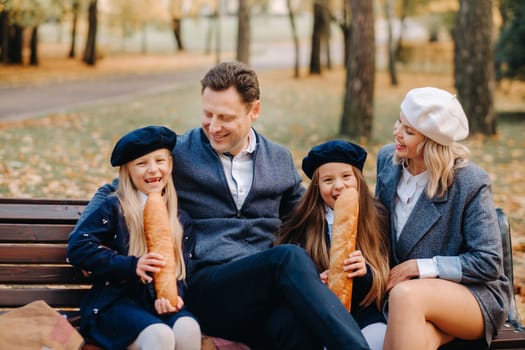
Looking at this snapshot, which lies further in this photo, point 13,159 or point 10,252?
point 13,159

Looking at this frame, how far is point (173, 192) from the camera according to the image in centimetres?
369

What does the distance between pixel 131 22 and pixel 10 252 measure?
37830mm

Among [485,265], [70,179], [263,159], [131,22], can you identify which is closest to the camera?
[485,265]

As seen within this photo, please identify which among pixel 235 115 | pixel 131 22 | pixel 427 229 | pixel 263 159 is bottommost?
pixel 427 229

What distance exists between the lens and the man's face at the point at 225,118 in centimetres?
377

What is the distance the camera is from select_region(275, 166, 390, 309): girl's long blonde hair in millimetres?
3611

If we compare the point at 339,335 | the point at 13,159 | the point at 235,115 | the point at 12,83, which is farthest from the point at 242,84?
the point at 12,83

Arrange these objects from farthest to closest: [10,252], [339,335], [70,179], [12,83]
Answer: [12,83] → [70,179] → [10,252] → [339,335]

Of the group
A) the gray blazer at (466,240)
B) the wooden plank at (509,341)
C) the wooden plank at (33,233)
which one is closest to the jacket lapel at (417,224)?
the gray blazer at (466,240)

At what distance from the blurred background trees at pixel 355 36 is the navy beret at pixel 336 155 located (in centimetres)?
523

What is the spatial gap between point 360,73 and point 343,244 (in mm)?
9350

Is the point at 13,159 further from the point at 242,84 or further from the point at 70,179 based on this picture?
the point at 242,84

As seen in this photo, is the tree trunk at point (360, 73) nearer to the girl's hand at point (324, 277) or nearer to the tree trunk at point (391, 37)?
the girl's hand at point (324, 277)

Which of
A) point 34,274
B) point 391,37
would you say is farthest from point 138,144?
point 391,37
